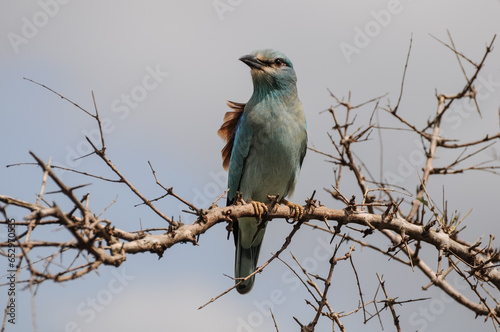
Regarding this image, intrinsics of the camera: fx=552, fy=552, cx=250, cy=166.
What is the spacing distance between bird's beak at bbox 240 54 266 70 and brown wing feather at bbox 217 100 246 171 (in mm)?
457

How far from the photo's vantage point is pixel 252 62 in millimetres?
6277

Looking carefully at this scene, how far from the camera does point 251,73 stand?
6.33m

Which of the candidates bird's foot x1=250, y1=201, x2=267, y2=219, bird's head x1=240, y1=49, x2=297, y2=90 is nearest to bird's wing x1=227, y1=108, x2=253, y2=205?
bird's head x1=240, y1=49, x2=297, y2=90

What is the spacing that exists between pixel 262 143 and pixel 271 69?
998 mm

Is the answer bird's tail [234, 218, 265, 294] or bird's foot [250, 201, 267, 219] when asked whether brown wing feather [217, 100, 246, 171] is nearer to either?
bird's tail [234, 218, 265, 294]

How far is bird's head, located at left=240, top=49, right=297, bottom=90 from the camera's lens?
617 centimetres

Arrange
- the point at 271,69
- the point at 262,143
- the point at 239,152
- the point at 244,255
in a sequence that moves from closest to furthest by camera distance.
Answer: the point at 262,143
the point at 239,152
the point at 271,69
the point at 244,255

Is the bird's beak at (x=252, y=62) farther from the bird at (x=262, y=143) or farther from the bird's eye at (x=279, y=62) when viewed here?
the bird's eye at (x=279, y=62)

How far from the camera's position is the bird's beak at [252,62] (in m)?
6.26

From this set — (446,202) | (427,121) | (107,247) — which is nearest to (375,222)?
(446,202)

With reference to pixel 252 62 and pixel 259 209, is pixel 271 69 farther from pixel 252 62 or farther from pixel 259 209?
pixel 259 209

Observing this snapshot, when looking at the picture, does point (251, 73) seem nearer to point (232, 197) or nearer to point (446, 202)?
point (232, 197)

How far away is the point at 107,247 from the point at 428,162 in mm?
3421

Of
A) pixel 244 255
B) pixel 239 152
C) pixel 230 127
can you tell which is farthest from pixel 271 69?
pixel 244 255
